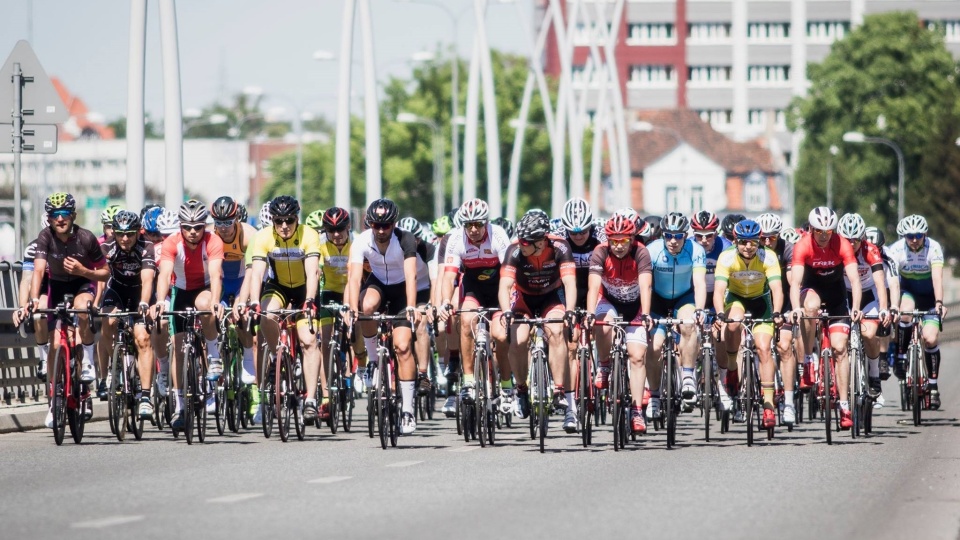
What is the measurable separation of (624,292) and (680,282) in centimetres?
91

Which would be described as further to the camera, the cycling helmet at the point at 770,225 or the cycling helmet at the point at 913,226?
the cycling helmet at the point at 913,226

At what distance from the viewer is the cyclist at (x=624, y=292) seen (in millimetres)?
15852

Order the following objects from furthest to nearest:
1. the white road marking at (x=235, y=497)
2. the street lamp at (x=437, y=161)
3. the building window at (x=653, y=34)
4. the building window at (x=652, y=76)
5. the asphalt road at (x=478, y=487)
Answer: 1. the building window at (x=652, y=76)
2. the building window at (x=653, y=34)
3. the street lamp at (x=437, y=161)
4. the white road marking at (x=235, y=497)
5. the asphalt road at (x=478, y=487)

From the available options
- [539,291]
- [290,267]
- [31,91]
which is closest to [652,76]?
[31,91]

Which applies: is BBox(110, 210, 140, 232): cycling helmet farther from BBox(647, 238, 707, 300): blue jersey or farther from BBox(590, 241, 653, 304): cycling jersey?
BBox(647, 238, 707, 300): blue jersey

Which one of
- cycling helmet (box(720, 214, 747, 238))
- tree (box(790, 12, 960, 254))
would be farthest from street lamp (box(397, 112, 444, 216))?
cycling helmet (box(720, 214, 747, 238))

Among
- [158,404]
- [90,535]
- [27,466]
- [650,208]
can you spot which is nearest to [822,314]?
[158,404]

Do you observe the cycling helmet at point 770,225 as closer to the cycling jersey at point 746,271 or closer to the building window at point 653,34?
the cycling jersey at point 746,271

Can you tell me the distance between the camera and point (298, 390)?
1661 cm

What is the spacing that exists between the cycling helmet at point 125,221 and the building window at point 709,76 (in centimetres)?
12590

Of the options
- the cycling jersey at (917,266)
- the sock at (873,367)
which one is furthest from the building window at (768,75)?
the sock at (873,367)

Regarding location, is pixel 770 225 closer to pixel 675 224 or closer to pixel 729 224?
pixel 675 224

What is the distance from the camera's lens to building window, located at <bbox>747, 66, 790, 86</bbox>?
141 meters

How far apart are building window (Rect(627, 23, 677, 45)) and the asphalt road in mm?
124950
